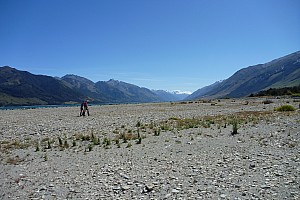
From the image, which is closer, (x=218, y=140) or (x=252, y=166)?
(x=252, y=166)

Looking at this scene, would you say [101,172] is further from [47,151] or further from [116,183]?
[47,151]

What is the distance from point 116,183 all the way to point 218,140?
30.6ft

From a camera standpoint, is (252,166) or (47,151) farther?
(47,151)

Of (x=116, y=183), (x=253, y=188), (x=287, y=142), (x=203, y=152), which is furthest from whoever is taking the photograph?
(x=287, y=142)

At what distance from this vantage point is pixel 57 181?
10.3 m

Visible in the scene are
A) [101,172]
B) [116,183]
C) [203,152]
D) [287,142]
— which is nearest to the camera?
[116,183]

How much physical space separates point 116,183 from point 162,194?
2.13 meters

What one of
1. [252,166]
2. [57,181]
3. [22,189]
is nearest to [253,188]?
[252,166]

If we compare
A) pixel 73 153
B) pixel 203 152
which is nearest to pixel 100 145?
pixel 73 153

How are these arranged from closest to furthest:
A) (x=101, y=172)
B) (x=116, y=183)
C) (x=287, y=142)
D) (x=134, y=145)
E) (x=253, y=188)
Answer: (x=253, y=188) → (x=116, y=183) → (x=101, y=172) → (x=287, y=142) → (x=134, y=145)

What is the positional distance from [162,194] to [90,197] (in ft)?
8.04

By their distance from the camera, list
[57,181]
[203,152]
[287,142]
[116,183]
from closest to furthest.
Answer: [116,183] < [57,181] < [203,152] < [287,142]

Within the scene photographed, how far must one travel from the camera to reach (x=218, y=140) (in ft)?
55.5

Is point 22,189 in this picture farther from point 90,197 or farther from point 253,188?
point 253,188
